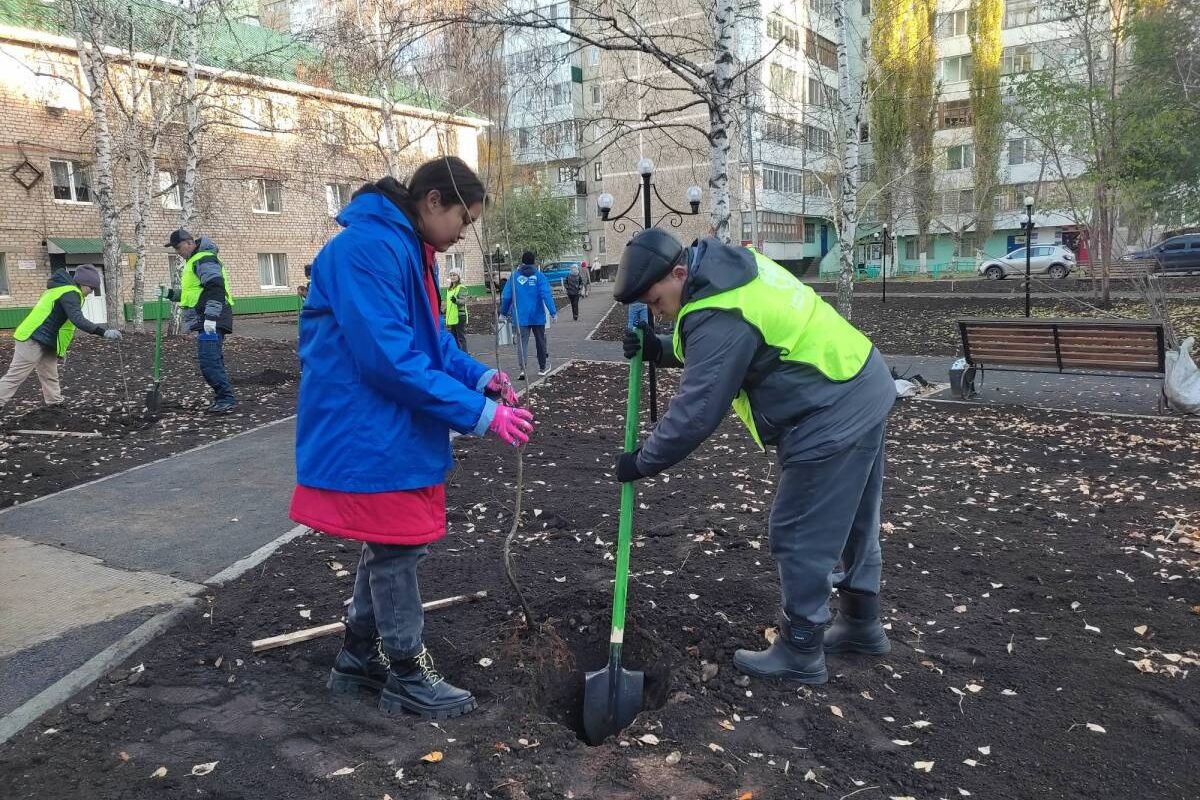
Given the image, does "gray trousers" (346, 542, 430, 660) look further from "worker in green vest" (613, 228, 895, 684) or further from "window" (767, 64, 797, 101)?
"window" (767, 64, 797, 101)

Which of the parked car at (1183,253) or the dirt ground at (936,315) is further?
the parked car at (1183,253)

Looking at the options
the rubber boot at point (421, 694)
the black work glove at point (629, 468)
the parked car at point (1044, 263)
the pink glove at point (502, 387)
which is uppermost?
the parked car at point (1044, 263)

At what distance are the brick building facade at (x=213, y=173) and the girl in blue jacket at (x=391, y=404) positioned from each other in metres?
19.3

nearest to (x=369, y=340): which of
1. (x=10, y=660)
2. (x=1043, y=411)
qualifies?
(x=10, y=660)

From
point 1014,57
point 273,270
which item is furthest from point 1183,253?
point 273,270

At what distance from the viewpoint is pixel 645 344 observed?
3.09 m

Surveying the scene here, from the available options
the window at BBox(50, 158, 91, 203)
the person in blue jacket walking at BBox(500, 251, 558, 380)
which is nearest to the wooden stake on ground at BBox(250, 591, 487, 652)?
the person in blue jacket walking at BBox(500, 251, 558, 380)

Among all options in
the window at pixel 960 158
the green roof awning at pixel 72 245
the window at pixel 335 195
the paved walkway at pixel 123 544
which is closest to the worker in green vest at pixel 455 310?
the paved walkway at pixel 123 544

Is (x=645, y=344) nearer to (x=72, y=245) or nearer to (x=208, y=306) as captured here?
(x=208, y=306)

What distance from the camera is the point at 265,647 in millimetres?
3312

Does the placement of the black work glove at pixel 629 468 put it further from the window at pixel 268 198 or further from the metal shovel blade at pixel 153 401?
the window at pixel 268 198

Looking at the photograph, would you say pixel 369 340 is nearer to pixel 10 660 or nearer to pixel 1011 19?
pixel 10 660

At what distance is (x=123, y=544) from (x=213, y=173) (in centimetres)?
2696

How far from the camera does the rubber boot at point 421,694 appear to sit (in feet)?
9.30
